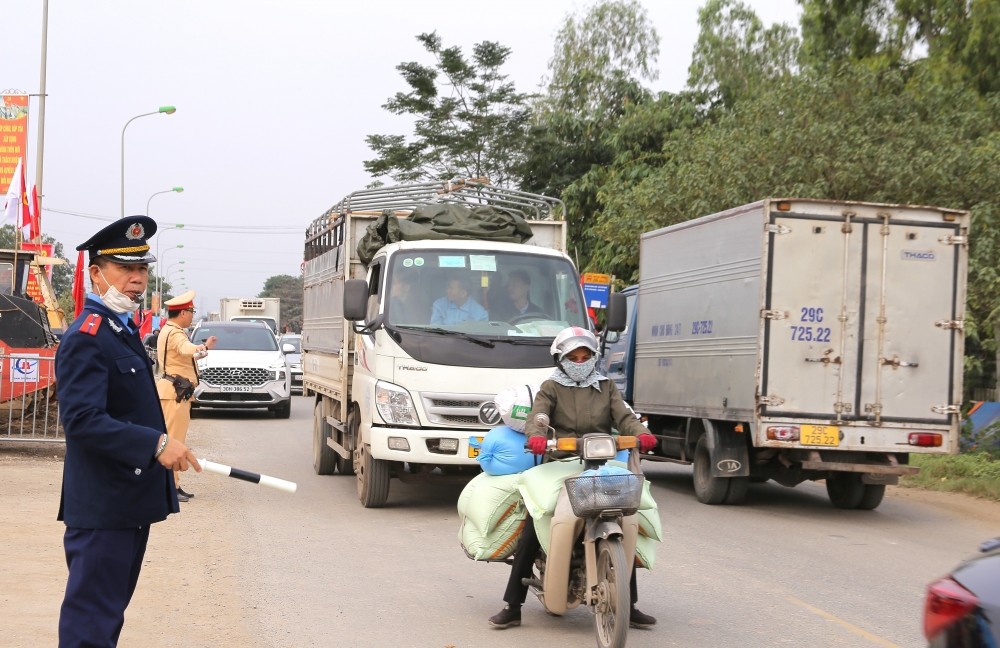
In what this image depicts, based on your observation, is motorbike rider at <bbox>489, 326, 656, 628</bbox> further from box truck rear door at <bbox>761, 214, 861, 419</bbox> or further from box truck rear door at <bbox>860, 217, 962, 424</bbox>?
box truck rear door at <bbox>860, 217, 962, 424</bbox>

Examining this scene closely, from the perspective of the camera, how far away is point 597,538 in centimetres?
553

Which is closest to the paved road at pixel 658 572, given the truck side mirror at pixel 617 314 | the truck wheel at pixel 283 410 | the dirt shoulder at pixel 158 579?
the dirt shoulder at pixel 158 579

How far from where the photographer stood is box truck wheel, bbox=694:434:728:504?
11.4 m

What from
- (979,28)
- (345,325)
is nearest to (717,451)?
(345,325)

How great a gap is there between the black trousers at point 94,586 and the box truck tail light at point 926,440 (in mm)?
8500

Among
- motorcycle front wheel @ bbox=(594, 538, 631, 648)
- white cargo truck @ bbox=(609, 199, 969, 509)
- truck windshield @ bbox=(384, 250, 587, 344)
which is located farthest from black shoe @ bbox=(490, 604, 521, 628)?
white cargo truck @ bbox=(609, 199, 969, 509)

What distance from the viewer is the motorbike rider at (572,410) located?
617 centimetres

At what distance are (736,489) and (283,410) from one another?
1260cm

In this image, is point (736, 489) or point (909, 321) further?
point (736, 489)

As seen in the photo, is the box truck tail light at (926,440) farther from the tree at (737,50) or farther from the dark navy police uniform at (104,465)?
the tree at (737,50)

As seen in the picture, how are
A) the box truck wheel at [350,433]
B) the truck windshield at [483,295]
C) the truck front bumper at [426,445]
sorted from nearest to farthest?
1. the truck front bumper at [426,445]
2. the truck windshield at [483,295]
3. the box truck wheel at [350,433]

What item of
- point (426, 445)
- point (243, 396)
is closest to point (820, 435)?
point (426, 445)

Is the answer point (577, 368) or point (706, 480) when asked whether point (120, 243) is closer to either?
point (577, 368)

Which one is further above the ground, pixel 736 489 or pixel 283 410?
pixel 736 489
